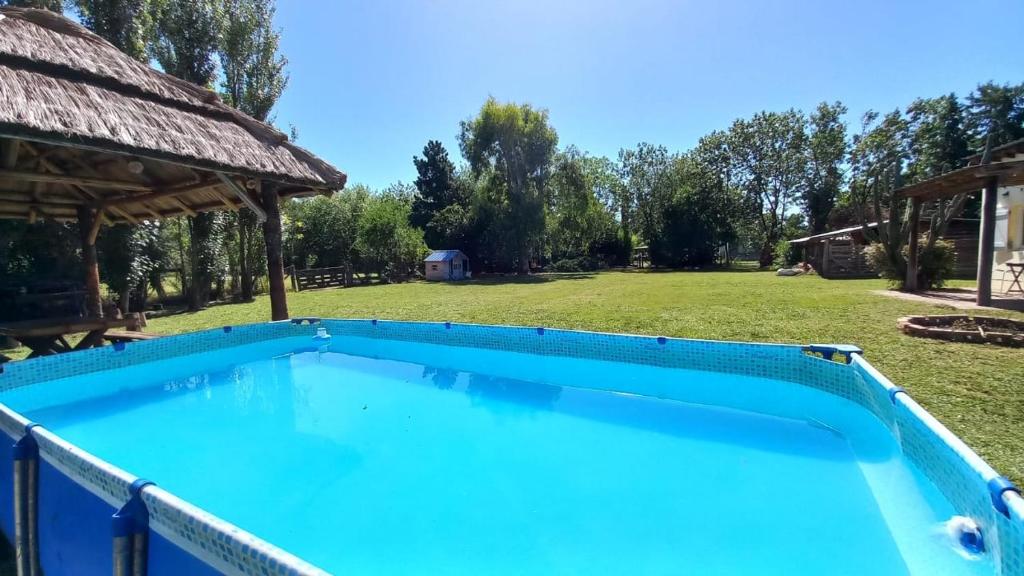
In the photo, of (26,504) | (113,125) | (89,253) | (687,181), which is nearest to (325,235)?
(89,253)

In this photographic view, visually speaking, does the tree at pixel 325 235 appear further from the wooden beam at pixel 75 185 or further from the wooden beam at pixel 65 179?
the wooden beam at pixel 65 179

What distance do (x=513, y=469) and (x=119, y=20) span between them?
16.8m

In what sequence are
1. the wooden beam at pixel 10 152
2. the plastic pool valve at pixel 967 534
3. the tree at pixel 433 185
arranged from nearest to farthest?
the plastic pool valve at pixel 967 534 → the wooden beam at pixel 10 152 → the tree at pixel 433 185

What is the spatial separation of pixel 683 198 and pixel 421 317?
27368 mm

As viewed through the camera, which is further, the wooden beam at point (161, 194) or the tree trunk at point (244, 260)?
the tree trunk at point (244, 260)

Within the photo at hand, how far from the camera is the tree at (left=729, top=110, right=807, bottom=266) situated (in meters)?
37.2

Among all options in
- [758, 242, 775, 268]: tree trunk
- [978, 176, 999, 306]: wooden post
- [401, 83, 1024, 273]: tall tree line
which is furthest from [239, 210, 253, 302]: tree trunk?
[758, 242, 775, 268]: tree trunk

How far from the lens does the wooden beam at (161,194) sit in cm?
766

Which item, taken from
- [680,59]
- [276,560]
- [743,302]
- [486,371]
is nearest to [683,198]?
[680,59]

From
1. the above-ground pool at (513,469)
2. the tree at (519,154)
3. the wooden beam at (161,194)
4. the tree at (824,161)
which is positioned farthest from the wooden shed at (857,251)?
the wooden beam at (161,194)

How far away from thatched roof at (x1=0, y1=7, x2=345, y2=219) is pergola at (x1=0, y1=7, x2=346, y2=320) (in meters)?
0.02

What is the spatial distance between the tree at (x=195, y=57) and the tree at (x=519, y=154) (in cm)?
1548

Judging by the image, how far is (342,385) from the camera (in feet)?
23.0

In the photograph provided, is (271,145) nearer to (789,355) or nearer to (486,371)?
(486,371)
